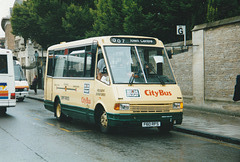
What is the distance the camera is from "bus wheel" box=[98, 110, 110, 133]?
9.73 metres

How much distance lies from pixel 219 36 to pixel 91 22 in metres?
15.2

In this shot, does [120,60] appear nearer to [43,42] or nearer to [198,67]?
[198,67]

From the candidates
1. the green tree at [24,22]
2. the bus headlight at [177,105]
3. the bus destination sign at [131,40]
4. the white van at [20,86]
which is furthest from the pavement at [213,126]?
the green tree at [24,22]

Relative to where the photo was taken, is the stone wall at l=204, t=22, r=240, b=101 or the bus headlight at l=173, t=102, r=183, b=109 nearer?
the bus headlight at l=173, t=102, r=183, b=109

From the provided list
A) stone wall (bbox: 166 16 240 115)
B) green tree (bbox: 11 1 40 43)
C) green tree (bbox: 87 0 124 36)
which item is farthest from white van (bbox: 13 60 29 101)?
stone wall (bbox: 166 16 240 115)

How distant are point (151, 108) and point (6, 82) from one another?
7493 mm

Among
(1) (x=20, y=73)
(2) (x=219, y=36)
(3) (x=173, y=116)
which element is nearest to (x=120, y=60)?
(3) (x=173, y=116)

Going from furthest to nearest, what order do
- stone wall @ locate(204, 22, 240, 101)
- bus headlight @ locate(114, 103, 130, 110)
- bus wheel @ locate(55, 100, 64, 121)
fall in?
stone wall @ locate(204, 22, 240, 101)
bus wheel @ locate(55, 100, 64, 121)
bus headlight @ locate(114, 103, 130, 110)

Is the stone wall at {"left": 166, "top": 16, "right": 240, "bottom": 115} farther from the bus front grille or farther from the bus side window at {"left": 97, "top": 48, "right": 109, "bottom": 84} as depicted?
the bus side window at {"left": 97, "top": 48, "right": 109, "bottom": 84}

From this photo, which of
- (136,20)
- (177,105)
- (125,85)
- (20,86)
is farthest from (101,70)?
(20,86)

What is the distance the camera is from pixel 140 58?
10.0 meters

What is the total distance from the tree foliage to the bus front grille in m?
7.81

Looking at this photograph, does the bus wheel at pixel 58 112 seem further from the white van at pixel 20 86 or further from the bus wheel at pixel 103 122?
the white van at pixel 20 86

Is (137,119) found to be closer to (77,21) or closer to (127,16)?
(127,16)
